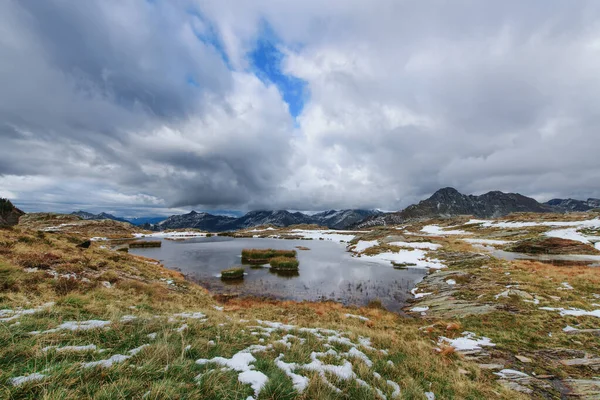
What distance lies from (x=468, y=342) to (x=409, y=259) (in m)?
37.0

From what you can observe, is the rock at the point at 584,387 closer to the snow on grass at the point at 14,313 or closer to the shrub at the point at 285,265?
the snow on grass at the point at 14,313

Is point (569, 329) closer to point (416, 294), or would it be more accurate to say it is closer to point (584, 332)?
→ point (584, 332)

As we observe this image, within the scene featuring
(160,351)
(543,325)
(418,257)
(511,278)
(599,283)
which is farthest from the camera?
(418,257)

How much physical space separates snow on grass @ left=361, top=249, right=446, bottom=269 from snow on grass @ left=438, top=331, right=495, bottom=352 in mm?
29144

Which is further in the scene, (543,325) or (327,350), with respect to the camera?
(543,325)

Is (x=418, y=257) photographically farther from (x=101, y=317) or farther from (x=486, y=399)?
(x=101, y=317)

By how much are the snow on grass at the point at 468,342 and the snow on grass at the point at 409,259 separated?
29.1 meters

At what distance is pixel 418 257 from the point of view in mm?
47562

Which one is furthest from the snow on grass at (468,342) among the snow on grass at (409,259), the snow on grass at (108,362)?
the snow on grass at (409,259)

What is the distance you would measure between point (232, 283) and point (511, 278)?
3049 cm

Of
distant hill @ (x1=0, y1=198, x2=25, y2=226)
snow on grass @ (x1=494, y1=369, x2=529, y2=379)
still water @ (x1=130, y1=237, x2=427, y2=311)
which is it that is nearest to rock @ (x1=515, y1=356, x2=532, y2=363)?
snow on grass @ (x1=494, y1=369, x2=529, y2=379)

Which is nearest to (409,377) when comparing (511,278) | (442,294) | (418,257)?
(442,294)

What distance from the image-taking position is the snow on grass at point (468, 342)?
11.6m

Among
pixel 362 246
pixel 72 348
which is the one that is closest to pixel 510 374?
pixel 72 348
